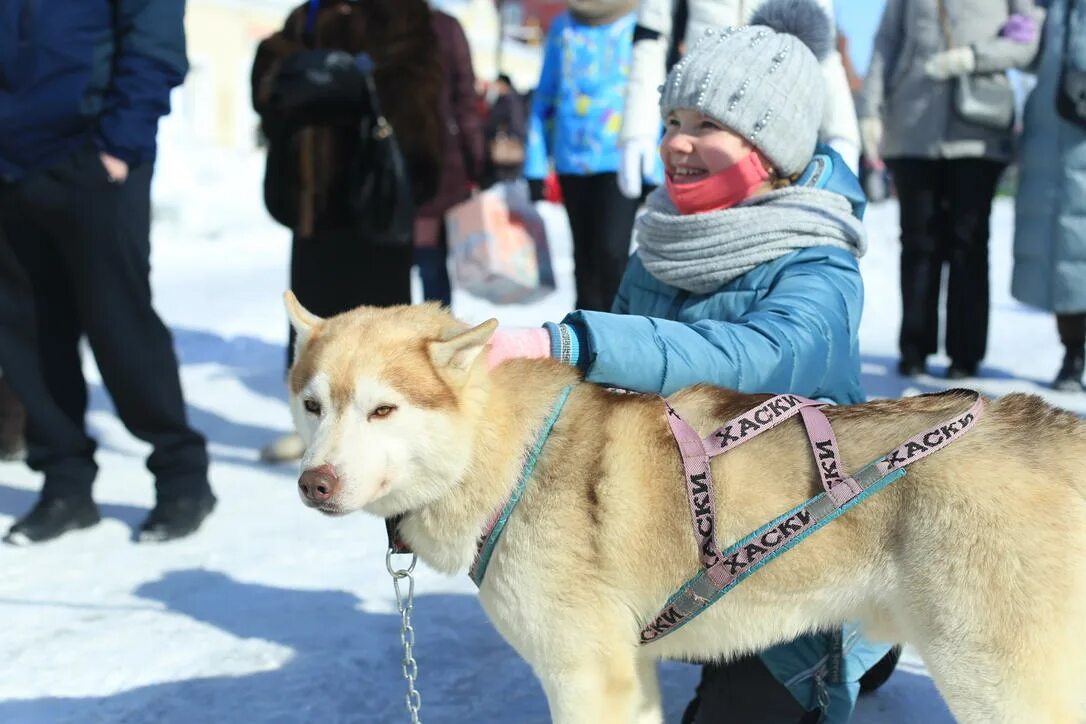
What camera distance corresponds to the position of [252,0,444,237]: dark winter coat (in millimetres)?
4270

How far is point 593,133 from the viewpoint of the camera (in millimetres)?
4859

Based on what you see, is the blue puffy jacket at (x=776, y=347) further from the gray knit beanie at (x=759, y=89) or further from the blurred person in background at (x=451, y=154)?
the blurred person in background at (x=451, y=154)

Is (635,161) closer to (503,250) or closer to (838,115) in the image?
(503,250)

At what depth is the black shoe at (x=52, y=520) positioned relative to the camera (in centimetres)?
366

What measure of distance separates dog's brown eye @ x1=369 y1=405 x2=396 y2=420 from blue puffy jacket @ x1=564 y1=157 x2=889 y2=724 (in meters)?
0.39

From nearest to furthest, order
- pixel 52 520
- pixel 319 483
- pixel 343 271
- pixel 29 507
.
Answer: pixel 319 483 → pixel 52 520 → pixel 29 507 → pixel 343 271

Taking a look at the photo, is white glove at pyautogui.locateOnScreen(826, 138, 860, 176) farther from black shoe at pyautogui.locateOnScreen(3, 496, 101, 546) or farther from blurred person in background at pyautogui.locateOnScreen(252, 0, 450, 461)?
black shoe at pyautogui.locateOnScreen(3, 496, 101, 546)

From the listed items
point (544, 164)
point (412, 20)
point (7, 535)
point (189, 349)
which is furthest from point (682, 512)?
point (189, 349)

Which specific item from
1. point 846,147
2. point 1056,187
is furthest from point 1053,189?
point 846,147

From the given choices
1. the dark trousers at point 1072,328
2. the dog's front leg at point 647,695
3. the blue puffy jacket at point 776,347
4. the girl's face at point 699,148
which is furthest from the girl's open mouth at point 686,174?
the dark trousers at point 1072,328

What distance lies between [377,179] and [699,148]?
2.04m

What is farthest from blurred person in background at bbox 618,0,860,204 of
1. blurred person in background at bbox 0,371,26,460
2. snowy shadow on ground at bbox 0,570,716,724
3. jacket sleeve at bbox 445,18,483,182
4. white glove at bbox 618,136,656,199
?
blurred person in background at bbox 0,371,26,460

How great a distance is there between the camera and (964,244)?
539 cm

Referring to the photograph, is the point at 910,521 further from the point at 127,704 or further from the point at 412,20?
the point at 412,20
